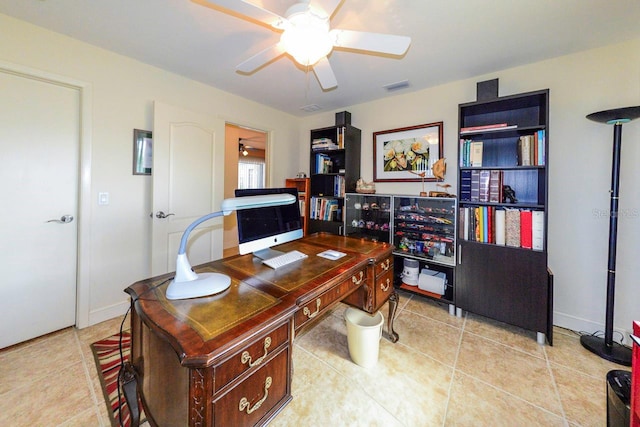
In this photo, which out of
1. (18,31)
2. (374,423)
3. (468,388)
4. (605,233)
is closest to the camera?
(374,423)

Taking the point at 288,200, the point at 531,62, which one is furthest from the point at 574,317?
the point at 288,200

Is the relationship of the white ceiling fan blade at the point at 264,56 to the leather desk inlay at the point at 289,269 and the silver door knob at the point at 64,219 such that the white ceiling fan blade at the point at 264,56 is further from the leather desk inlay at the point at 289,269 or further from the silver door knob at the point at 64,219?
the silver door knob at the point at 64,219

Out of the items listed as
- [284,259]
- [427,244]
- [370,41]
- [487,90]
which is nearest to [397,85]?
[487,90]

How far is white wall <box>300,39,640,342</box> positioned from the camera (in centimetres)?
192

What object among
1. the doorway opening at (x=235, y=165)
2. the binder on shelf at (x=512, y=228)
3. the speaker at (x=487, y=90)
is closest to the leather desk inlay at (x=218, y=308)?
the binder on shelf at (x=512, y=228)

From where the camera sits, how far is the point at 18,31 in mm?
1806

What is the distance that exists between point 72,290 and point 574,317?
14.5 feet

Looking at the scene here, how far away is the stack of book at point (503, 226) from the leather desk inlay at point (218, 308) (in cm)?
209

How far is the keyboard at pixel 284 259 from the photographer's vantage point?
1.44m

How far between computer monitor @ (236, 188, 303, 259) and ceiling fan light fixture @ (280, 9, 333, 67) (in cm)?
84

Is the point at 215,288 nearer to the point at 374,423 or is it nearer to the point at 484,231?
the point at 374,423

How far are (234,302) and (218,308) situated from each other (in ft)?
0.22

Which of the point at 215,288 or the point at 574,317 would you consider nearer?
the point at 215,288

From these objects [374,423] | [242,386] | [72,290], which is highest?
[242,386]
